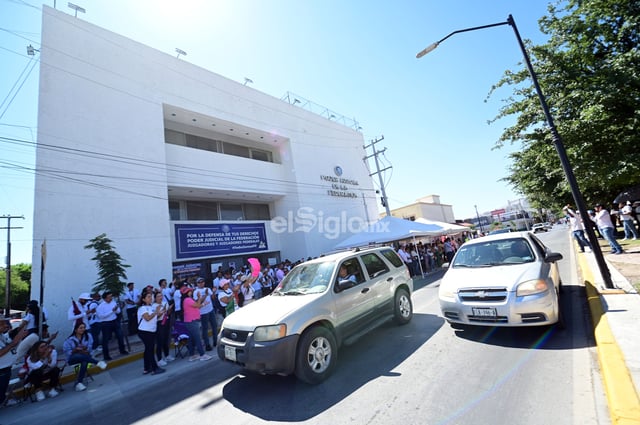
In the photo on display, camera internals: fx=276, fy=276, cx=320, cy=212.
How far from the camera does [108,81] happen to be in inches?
476

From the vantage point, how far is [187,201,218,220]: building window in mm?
15617

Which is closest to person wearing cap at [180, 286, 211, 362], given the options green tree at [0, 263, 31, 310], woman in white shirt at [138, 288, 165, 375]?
woman in white shirt at [138, 288, 165, 375]

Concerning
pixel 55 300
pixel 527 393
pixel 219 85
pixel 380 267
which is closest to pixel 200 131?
pixel 219 85

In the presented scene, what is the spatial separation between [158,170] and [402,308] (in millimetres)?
12023

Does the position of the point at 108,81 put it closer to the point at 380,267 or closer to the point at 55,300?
the point at 55,300

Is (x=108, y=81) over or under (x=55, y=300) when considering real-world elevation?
over

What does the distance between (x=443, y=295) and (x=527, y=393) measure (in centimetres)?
198

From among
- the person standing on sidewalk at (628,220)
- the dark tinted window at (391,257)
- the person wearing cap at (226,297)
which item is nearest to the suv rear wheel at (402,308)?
the dark tinted window at (391,257)

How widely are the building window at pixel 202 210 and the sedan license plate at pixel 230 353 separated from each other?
42.0 feet

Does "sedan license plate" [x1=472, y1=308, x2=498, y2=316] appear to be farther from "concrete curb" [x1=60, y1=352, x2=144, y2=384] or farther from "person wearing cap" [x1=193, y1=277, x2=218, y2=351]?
"concrete curb" [x1=60, y1=352, x2=144, y2=384]

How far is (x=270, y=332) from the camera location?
12.4 feet

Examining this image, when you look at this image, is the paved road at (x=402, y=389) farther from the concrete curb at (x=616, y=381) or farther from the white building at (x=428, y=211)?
the white building at (x=428, y=211)

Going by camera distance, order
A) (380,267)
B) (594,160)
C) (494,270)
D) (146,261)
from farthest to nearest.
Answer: (146,261), (594,160), (380,267), (494,270)

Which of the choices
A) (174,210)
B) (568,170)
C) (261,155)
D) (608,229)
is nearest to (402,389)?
(568,170)
